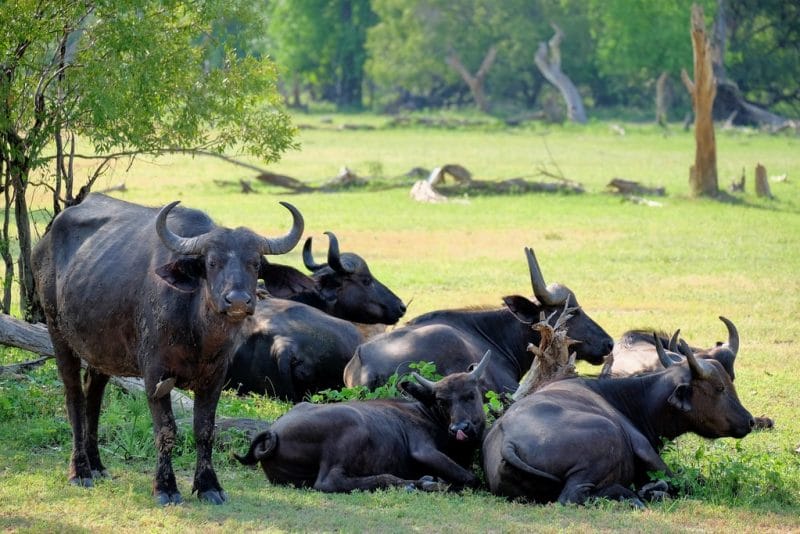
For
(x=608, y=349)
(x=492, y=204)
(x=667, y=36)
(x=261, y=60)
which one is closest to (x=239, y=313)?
(x=608, y=349)

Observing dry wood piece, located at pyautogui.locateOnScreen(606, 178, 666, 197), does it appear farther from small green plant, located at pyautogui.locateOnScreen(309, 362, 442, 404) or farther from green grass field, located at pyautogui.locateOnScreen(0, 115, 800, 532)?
small green plant, located at pyautogui.locateOnScreen(309, 362, 442, 404)

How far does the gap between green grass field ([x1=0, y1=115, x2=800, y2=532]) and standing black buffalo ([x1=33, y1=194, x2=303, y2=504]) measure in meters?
0.38

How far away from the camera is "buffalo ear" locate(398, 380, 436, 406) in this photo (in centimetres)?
874

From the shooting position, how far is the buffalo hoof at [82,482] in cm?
804

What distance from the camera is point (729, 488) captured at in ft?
26.3

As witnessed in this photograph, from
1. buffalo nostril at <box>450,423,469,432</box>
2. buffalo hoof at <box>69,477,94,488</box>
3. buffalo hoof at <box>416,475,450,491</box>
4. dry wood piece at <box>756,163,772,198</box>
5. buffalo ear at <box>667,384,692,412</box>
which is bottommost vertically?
dry wood piece at <box>756,163,772,198</box>

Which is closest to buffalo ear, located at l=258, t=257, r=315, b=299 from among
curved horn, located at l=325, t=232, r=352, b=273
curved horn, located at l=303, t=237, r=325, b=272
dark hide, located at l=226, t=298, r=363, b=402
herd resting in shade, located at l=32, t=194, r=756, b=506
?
herd resting in shade, located at l=32, t=194, r=756, b=506

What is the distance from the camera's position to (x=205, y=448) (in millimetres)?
7758

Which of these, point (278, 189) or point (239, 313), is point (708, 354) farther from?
point (278, 189)

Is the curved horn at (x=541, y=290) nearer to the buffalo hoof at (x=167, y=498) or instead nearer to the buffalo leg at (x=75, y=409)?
the buffalo leg at (x=75, y=409)

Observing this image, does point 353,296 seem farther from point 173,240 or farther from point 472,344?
point 173,240

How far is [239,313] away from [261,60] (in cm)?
710

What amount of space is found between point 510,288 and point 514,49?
1985 inches

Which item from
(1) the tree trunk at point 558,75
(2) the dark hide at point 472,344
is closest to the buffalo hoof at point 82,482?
(2) the dark hide at point 472,344
